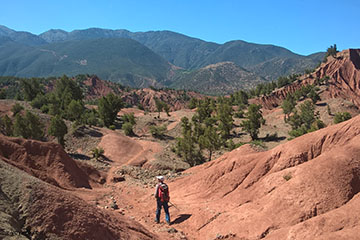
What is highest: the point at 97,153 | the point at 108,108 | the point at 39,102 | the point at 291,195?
the point at 39,102

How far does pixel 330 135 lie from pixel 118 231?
38.5ft

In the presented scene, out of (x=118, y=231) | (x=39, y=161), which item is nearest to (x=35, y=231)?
(x=118, y=231)

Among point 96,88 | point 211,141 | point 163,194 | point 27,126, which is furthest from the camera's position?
point 96,88

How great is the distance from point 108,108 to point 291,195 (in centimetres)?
5033

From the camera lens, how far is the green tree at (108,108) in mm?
55153

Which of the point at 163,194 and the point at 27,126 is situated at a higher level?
the point at 27,126

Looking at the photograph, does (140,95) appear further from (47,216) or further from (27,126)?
(47,216)

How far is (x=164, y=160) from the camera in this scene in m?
35.8

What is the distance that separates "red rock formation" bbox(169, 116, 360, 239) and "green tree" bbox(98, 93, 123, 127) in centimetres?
4408

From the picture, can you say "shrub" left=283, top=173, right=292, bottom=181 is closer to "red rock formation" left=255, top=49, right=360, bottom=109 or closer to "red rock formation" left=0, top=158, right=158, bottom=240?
"red rock formation" left=0, top=158, right=158, bottom=240

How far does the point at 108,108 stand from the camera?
55688mm

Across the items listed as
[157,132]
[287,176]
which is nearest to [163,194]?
[287,176]

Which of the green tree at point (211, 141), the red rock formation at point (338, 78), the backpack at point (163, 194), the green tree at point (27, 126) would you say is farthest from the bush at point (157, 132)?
the red rock formation at point (338, 78)

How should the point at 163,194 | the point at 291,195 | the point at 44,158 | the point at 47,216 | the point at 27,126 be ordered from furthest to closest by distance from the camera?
1. the point at 27,126
2. the point at 44,158
3. the point at 163,194
4. the point at 291,195
5. the point at 47,216
